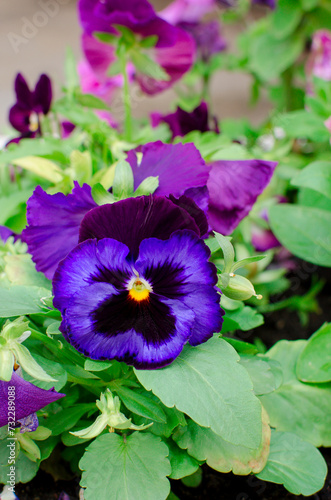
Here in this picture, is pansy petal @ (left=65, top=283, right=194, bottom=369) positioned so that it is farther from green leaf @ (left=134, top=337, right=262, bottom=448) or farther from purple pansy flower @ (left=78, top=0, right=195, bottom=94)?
purple pansy flower @ (left=78, top=0, right=195, bottom=94)

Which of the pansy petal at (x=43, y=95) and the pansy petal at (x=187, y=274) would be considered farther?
the pansy petal at (x=43, y=95)

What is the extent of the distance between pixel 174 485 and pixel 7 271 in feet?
1.12

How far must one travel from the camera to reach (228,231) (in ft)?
2.05

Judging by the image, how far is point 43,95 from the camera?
838 mm

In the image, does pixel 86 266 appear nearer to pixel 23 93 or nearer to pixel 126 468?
pixel 126 468

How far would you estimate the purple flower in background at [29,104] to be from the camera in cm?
82

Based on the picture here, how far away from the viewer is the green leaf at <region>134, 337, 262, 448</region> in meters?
0.43

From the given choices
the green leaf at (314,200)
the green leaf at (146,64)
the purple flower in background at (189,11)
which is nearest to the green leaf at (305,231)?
the green leaf at (314,200)

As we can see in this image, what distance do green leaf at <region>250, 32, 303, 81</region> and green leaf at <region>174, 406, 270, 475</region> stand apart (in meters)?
1.20

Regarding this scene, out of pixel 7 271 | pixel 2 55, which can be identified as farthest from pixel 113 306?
pixel 2 55

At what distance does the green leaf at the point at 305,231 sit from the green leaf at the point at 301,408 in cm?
20

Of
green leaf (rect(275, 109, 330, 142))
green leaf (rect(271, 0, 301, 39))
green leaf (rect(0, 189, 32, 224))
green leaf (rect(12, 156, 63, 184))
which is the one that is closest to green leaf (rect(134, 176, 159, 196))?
green leaf (rect(12, 156, 63, 184))

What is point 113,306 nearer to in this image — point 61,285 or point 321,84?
point 61,285

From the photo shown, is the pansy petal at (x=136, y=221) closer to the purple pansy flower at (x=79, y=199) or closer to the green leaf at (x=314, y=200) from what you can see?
the purple pansy flower at (x=79, y=199)
